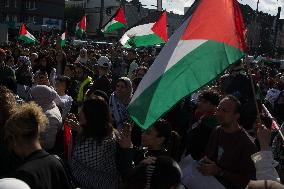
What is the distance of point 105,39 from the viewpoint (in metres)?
61.8

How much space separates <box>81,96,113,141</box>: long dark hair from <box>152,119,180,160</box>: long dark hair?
0.42 m

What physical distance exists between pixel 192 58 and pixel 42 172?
159 cm

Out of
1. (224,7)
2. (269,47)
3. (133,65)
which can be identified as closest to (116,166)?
Answer: (224,7)

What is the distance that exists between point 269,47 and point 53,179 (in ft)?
260

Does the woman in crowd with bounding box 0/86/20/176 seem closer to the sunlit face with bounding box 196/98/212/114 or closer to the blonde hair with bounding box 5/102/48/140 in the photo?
the blonde hair with bounding box 5/102/48/140

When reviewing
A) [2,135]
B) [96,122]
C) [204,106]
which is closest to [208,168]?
[96,122]

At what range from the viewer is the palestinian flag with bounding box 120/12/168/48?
10969 mm

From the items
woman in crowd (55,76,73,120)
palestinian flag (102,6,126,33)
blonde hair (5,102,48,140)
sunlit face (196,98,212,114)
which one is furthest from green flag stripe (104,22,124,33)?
blonde hair (5,102,48,140)

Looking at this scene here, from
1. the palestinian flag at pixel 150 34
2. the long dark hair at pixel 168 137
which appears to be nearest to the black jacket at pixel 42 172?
the long dark hair at pixel 168 137

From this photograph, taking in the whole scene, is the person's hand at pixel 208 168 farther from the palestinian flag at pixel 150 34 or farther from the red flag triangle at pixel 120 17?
the red flag triangle at pixel 120 17

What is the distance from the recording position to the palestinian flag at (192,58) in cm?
385

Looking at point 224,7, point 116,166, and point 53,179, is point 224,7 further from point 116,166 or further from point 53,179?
point 53,179

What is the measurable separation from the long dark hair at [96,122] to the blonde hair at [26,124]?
71 centimetres

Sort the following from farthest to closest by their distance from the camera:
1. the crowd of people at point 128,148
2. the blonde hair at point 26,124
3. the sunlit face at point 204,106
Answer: the sunlit face at point 204,106 → the blonde hair at point 26,124 → the crowd of people at point 128,148
